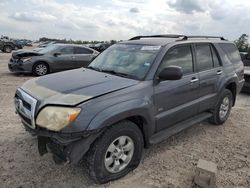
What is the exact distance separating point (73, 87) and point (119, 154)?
40.8 inches

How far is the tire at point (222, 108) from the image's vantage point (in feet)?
17.3

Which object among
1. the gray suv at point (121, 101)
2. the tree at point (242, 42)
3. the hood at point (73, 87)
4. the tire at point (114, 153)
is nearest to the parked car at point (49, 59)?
the gray suv at point (121, 101)

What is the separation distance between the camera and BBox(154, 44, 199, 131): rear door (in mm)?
3799

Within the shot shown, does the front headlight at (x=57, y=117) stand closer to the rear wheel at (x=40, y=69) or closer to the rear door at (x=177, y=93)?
the rear door at (x=177, y=93)

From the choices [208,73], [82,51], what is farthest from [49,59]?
[208,73]

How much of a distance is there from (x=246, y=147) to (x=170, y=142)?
130 centimetres

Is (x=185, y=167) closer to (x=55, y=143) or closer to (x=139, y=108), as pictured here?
(x=139, y=108)

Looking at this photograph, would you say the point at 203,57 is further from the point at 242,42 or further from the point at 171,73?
the point at 242,42

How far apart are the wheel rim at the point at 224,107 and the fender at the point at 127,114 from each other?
2345 millimetres

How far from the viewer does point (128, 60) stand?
4.12m

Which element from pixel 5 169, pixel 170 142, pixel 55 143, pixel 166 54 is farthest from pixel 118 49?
pixel 5 169

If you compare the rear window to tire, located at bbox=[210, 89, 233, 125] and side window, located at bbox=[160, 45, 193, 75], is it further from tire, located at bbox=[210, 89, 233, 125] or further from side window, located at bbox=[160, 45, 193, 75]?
side window, located at bbox=[160, 45, 193, 75]

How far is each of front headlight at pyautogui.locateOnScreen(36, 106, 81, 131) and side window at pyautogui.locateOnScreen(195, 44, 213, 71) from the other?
8.56ft

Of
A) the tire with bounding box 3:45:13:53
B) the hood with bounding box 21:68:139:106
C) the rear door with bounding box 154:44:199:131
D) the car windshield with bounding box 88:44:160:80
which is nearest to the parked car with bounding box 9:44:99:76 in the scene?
the car windshield with bounding box 88:44:160:80
